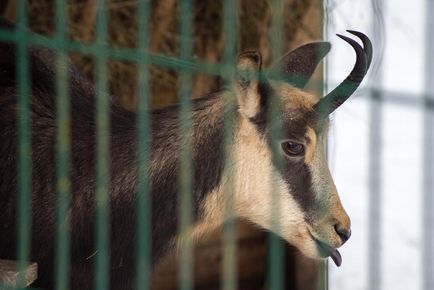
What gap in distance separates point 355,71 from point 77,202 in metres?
1.22

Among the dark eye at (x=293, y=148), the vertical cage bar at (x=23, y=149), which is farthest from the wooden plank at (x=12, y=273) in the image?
the dark eye at (x=293, y=148)

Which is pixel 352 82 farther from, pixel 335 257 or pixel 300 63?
pixel 335 257

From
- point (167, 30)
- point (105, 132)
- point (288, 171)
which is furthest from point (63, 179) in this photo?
point (167, 30)

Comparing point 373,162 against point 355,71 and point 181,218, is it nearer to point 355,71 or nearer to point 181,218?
point 355,71

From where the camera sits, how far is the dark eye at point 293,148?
432cm

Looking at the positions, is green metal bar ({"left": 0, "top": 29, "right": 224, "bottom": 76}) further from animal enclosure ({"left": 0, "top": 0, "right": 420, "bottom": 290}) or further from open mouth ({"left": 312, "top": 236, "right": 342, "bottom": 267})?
open mouth ({"left": 312, "top": 236, "right": 342, "bottom": 267})

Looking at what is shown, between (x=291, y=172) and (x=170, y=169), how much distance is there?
499 millimetres

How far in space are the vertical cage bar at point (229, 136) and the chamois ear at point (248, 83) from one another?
0.13 ft

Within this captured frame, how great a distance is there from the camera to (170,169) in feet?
14.3

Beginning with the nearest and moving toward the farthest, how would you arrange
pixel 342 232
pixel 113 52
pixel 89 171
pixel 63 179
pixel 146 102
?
pixel 113 52 → pixel 146 102 → pixel 63 179 → pixel 89 171 → pixel 342 232

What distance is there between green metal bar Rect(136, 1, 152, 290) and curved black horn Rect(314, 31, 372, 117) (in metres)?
0.73

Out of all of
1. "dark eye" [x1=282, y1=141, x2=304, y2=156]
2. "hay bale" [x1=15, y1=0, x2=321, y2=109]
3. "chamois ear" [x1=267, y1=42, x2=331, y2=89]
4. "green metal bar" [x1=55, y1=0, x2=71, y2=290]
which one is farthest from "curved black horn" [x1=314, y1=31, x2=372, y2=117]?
"hay bale" [x1=15, y1=0, x2=321, y2=109]

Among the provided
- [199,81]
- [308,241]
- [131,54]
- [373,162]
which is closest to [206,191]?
[308,241]

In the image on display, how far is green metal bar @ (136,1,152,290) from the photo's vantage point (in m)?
3.28
